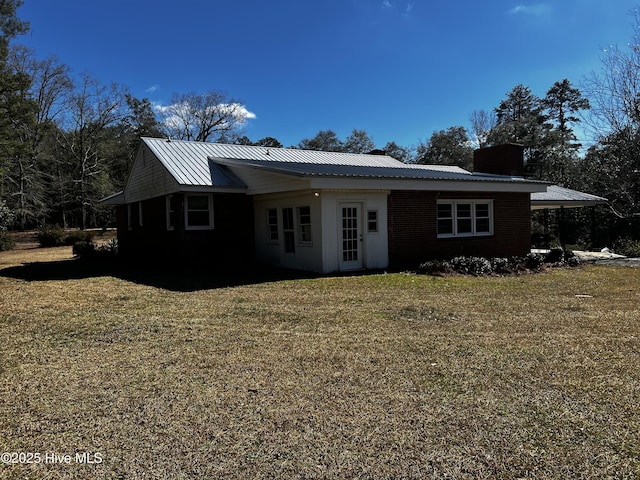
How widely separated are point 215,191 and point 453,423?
1269 cm

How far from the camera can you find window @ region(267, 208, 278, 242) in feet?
50.4

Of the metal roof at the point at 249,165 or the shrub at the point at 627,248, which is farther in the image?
the shrub at the point at 627,248

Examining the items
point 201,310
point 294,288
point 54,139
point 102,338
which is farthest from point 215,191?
point 54,139

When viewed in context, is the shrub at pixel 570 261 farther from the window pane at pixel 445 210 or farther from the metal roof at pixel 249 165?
the window pane at pixel 445 210

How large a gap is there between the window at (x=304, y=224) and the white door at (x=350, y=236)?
1.03 meters

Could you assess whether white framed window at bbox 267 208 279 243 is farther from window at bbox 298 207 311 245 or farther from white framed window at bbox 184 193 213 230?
white framed window at bbox 184 193 213 230

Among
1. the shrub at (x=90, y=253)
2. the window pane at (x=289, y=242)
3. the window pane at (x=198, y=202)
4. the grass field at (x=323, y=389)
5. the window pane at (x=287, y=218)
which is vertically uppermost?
the window pane at (x=198, y=202)

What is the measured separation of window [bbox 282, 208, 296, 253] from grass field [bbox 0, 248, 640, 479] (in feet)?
19.8

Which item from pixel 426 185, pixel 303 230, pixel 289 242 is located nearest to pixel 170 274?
pixel 289 242

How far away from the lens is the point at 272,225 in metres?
15.6

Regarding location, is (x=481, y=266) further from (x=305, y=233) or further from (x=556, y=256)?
(x=305, y=233)

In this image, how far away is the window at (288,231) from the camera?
14438mm

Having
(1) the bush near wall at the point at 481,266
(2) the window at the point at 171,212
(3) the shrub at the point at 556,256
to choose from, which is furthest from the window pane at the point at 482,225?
(2) the window at the point at 171,212

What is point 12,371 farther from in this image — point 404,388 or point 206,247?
point 206,247
